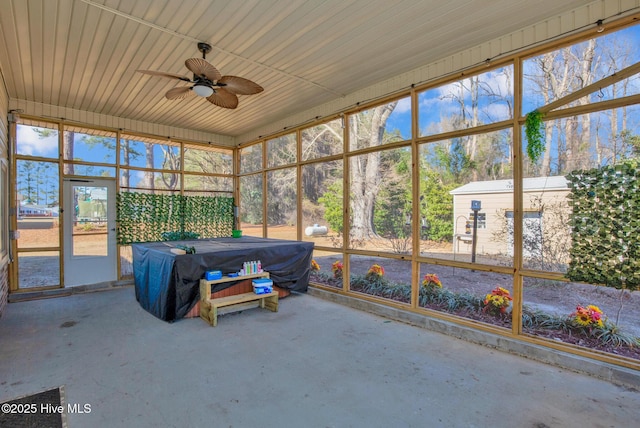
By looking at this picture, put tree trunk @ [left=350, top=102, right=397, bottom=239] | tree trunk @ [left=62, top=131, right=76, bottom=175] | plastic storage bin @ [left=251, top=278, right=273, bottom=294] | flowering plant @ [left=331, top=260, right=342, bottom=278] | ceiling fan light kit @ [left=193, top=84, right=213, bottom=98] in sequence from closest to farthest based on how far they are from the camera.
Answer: ceiling fan light kit @ [left=193, top=84, right=213, bottom=98], plastic storage bin @ [left=251, top=278, right=273, bottom=294], tree trunk @ [left=350, top=102, right=397, bottom=239], flowering plant @ [left=331, top=260, right=342, bottom=278], tree trunk @ [left=62, top=131, right=76, bottom=175]

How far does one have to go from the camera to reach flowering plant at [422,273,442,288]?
162 inches

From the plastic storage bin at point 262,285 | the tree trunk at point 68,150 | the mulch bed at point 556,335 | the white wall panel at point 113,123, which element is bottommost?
the mulch bed at point 556,335

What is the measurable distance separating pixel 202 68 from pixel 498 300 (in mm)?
4054

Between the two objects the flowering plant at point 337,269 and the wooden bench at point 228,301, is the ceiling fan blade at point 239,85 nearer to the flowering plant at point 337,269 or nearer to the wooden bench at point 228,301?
the wooden bench at point 228,301

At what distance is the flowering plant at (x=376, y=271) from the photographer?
481cm

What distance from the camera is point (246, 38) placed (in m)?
3.36

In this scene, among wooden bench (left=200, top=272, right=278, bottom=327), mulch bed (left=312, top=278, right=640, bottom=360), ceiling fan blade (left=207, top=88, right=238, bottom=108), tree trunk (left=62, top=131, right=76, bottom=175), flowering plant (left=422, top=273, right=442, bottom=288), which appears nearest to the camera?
mulch bed (left=312, top=278, right=640, bottom=360)

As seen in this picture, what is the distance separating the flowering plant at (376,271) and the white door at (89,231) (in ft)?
16.0

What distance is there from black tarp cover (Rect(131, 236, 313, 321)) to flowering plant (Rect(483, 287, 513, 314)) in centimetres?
277

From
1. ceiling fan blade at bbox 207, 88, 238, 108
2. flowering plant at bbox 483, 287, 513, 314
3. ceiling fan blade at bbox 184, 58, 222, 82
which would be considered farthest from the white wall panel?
flowering plant at bbox 483, 287, 513, 314

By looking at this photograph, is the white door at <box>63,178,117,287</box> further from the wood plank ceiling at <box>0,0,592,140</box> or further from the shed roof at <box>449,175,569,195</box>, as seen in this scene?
the shed roof at <box>449,175,569,195</box>

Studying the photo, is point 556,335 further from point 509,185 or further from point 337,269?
point 337,269

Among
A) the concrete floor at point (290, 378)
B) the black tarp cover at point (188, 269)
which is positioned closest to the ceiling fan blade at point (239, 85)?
the black tarp cover at point (188, 269)

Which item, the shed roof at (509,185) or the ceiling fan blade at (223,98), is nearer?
the shed roof at (509,185)
